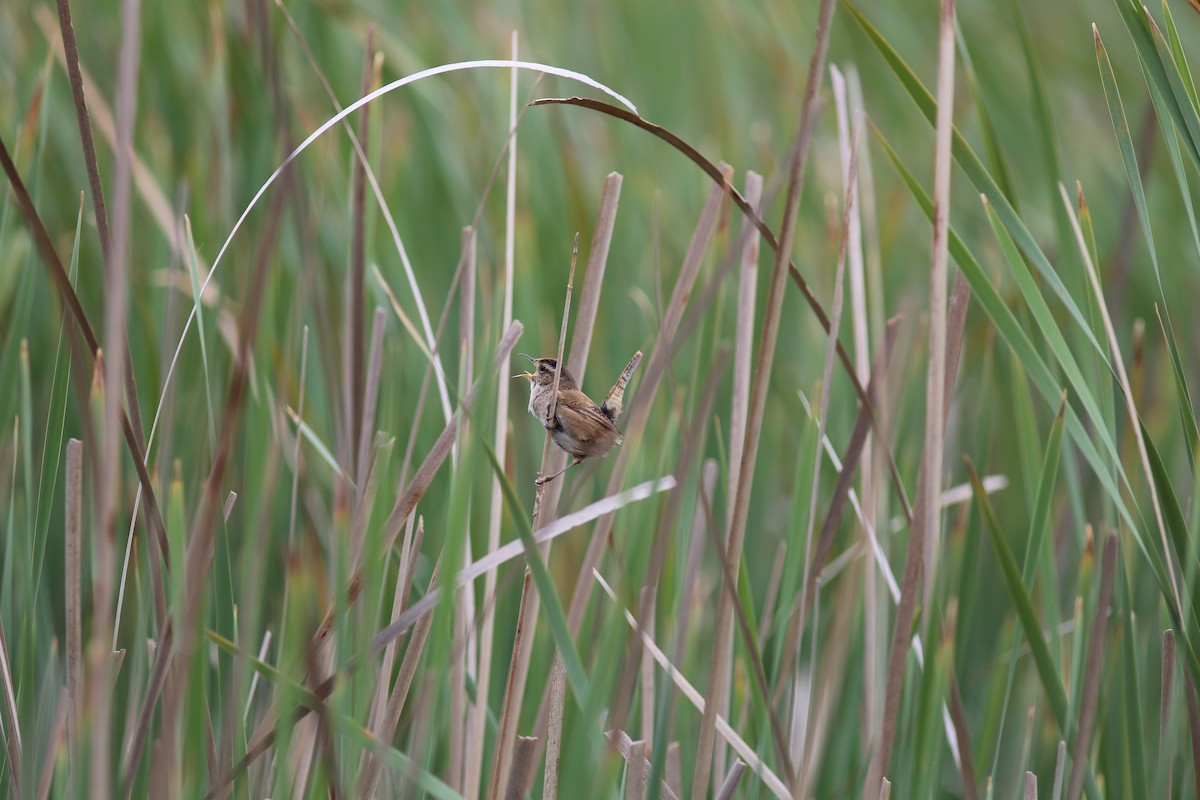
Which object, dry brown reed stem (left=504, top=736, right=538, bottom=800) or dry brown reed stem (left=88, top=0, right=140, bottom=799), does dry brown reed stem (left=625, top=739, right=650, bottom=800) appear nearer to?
dry brown reed stem (left=504, top=736, right=538, bottom=800)

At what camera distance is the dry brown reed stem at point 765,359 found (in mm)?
714

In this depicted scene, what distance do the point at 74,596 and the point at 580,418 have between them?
1.55ft

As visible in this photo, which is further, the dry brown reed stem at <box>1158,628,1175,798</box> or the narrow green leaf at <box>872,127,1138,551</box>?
the dry brown reed stem at <box>1158,628,1175,798</box>

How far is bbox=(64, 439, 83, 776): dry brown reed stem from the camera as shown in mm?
753

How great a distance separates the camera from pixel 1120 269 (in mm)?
1149

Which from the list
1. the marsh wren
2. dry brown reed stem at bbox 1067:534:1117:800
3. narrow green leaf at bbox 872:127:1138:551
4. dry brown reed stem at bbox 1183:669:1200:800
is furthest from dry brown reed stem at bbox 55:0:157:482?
dry brown reed stem at bbox 1183:669:1200:800

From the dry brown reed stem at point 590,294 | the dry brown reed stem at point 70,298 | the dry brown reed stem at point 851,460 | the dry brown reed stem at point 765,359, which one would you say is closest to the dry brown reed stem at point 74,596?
the dry brown reed stem at point 70,298

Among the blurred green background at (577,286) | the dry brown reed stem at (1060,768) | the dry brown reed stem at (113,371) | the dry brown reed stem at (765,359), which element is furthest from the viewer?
→ the blurred green background at (577,286)

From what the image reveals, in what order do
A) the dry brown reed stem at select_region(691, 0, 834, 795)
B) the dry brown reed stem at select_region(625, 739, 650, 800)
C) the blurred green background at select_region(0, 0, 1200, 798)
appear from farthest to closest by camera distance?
the blurred green background at select_region(0, 0, 1200, 798), the dry brown reed stem at select_region(625, 739, 650, 800), the dry brown reed stem at select_region(691, 0, 834, 795)

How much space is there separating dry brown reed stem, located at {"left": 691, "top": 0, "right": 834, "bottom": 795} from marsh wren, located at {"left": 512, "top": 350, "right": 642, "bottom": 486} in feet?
0.52

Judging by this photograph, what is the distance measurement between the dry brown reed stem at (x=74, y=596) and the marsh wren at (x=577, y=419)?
374 millimetres

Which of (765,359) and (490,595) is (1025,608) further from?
(490,595)

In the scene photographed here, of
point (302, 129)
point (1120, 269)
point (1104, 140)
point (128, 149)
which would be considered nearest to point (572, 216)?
point (302, 129)

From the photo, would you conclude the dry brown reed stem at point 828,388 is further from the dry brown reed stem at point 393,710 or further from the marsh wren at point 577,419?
the dry brown reed stem at point 393,710
